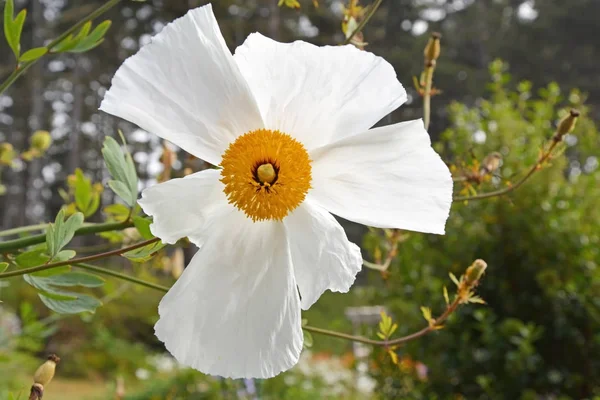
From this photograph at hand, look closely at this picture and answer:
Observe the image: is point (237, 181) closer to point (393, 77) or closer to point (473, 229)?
point (393, 77)

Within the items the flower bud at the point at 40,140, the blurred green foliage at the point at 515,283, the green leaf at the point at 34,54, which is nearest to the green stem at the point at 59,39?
the green leaf at the point at 34,54

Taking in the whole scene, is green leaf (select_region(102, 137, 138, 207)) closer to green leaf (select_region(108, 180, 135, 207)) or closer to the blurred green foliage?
green leaf (select_region(108, 180, 135, 207))

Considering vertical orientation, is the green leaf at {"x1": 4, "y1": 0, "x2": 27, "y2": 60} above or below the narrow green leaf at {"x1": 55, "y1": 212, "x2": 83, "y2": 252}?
above

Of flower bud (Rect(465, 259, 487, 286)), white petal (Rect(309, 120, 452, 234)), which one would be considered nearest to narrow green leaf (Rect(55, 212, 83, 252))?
white petal (Rect(309, 120, 452, 234))

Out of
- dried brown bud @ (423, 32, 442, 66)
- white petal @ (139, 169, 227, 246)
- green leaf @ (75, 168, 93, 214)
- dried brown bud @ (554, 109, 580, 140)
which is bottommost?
dried brown bud @ (554, 109, 580, 140)

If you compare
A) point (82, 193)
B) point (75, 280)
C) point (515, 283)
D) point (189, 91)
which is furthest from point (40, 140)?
point (515, 283)

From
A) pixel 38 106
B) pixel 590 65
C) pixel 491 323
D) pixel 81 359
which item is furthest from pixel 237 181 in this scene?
pixel 590 65

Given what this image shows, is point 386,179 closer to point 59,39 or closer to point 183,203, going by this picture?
point 183,203

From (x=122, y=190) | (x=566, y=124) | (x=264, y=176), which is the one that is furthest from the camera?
(x=566, y=124)
